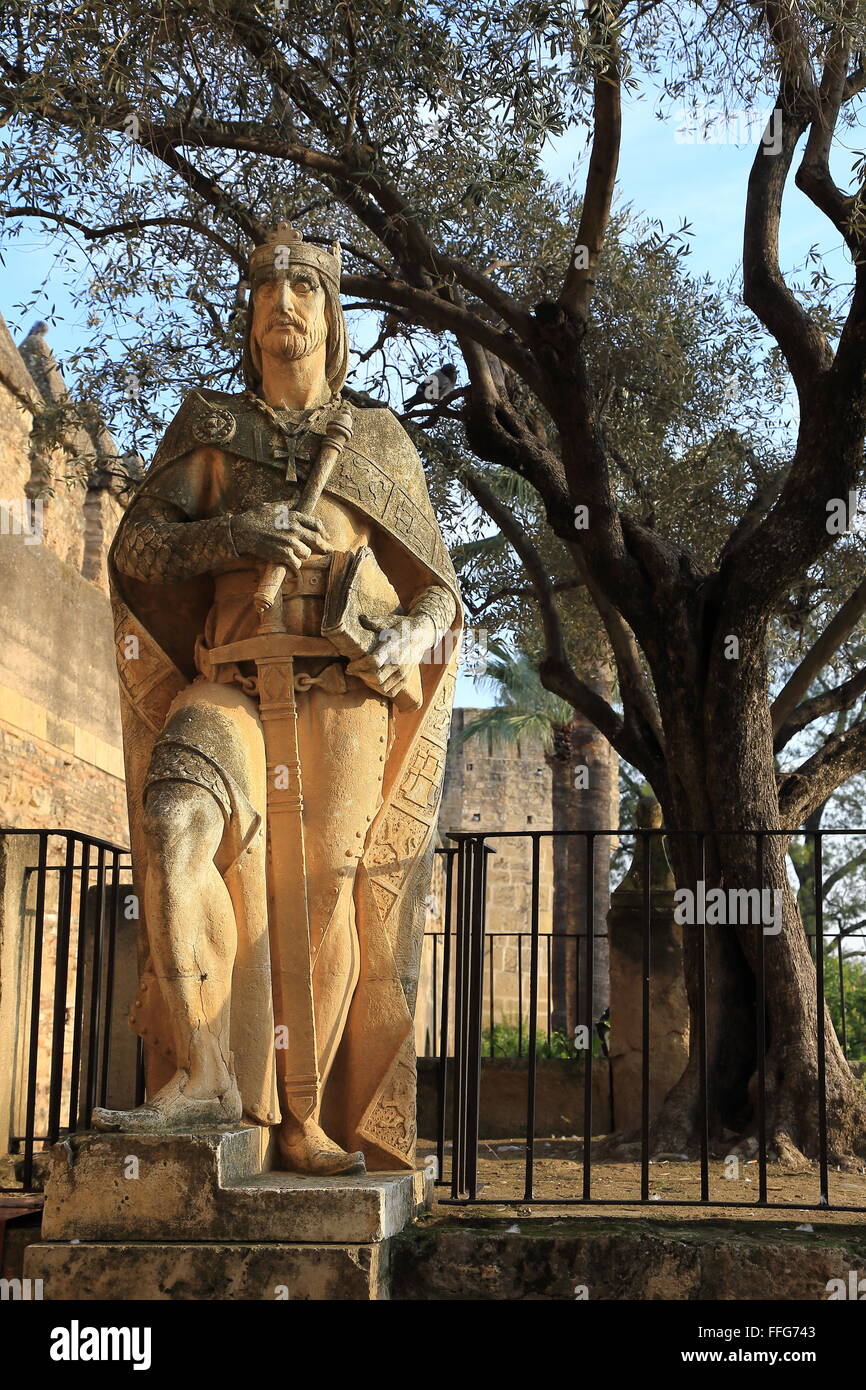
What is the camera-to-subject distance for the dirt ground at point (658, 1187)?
552 centimetres

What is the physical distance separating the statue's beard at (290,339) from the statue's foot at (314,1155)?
2.43 m

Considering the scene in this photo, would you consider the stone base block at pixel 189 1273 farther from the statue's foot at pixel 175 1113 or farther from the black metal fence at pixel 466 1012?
the black metal fence at pixel 466 1012

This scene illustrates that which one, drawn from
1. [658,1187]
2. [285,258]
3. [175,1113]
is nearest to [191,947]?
[175,1113]

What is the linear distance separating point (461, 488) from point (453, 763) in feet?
49.1

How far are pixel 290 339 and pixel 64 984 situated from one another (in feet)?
9.63

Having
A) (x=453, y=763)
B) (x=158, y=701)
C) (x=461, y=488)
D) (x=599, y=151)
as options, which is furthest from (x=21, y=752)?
(x=453, y=763)

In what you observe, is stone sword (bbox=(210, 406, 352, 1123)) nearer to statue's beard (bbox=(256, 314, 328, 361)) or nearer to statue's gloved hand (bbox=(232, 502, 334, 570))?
statue's gloved hand (bbox=(232, 502, 334, 570))

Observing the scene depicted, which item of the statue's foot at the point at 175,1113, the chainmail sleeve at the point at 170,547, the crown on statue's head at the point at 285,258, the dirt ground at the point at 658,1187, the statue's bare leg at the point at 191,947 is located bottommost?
the dirt ground at the point at 658,1187

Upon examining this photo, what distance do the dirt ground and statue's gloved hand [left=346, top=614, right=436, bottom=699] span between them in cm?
172

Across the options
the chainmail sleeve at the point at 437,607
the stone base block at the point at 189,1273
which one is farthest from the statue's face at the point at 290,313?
the stone base block at the point at 189,1273

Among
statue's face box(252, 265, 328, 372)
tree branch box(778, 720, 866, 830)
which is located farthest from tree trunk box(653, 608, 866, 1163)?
statue's face box(252, 265, 328, 372)

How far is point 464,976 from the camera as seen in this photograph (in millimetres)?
6027

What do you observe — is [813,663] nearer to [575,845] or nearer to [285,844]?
[285,844]

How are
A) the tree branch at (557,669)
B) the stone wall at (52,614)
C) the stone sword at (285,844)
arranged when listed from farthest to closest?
1. the stone wall at (52,614)
2. the tree branch at (557,669)
3. the stone sword at (285,844)
